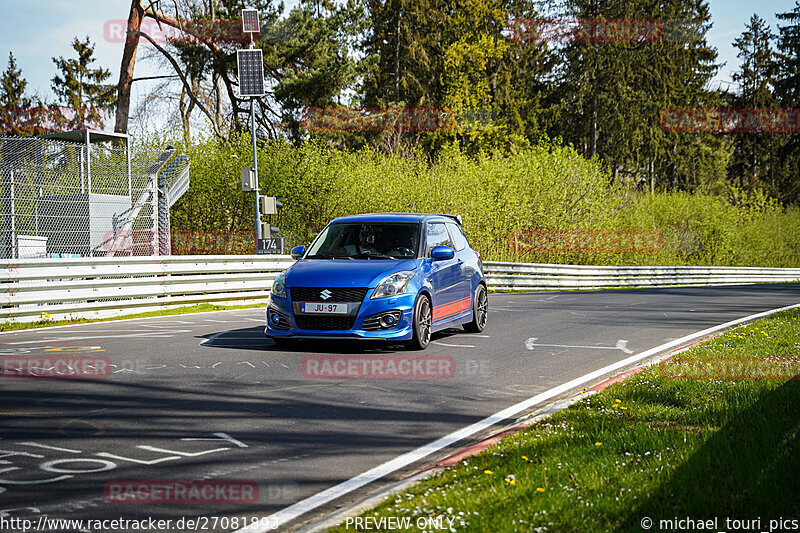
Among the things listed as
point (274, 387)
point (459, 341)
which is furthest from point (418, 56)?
point (274, 387)


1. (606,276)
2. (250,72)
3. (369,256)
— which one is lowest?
(606,276)

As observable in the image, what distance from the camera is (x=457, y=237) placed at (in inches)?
509

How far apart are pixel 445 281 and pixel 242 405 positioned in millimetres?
5031

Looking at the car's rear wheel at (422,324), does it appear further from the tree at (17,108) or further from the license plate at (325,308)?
the tree at (17,108)

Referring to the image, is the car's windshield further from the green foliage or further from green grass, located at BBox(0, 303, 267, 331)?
the green foliage

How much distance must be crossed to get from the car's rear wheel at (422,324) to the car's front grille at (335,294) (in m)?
0.84

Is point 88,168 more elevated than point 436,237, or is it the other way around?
Answer: point 88,168

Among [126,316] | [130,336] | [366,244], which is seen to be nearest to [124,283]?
[126,316]

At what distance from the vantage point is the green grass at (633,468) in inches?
154

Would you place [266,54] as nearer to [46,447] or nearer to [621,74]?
[621,74]

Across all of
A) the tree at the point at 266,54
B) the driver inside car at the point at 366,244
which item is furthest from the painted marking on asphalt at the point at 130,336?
the tree at the point at 266,54

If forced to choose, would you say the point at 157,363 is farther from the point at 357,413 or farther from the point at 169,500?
the point at 169,500

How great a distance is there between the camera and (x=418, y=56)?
4931 centimetres

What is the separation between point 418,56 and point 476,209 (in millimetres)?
→ 16887
